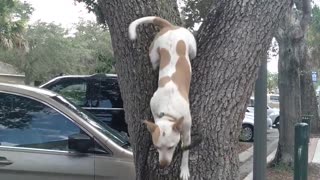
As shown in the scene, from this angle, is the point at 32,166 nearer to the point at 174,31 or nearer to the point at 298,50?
the point at 174,31

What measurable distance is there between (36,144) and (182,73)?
2.43 metres

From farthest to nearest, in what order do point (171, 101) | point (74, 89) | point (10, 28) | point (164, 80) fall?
1. point (10, 28)
2. point (74, 89)
3. point (164, 80)
4. point (171, 101)

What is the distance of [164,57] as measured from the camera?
3158 mm

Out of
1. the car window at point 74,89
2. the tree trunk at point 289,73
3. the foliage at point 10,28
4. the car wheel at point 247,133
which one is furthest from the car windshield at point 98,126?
the foliage at point 10,28

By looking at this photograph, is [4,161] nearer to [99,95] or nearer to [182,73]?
[182,73]

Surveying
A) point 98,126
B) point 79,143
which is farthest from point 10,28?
point 79,143

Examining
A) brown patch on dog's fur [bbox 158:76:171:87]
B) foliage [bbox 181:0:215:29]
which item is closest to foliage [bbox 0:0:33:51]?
foliage [bbox 181:0:215:29]

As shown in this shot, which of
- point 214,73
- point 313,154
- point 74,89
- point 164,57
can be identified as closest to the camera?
point 164,57

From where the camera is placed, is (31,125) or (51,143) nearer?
(51,143)

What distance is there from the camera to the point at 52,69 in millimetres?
36781

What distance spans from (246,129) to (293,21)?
27.8 feet

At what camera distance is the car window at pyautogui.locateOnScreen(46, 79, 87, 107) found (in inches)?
396

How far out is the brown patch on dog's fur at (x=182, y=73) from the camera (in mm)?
3020

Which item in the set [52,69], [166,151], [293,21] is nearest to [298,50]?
[293,21]
